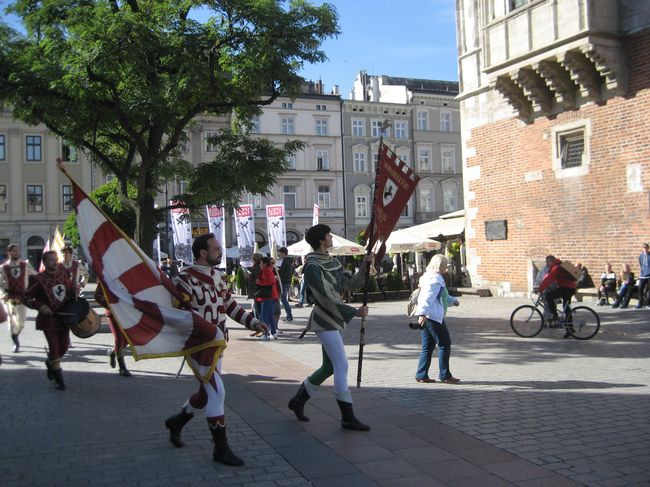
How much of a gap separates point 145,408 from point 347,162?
4805cm

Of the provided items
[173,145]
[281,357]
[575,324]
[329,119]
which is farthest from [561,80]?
[329,119]

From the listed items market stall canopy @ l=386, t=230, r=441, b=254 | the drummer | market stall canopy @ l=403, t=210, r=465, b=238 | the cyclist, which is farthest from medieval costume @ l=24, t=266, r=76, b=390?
market stall canopy @ l=403, t=210, r=465, b=238

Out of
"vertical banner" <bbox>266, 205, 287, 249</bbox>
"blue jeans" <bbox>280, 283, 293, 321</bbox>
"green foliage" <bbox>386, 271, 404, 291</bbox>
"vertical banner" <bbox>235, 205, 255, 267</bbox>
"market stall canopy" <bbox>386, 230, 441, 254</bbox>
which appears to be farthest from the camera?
"vertical banner" <bbox>266, 205, 287, 249</bbox>

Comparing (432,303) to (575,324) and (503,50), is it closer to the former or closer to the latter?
(575,324)

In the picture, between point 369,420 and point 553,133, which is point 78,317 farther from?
point 553,133

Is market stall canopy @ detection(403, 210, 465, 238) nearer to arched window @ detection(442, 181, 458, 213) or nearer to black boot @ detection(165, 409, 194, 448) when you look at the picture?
black boot @ detection(165, 409, 194, 448)

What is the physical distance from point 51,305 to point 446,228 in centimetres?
Answer: 1799

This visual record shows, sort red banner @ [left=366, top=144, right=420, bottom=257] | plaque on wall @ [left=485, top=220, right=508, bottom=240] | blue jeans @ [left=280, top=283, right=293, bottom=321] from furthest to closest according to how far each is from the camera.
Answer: plaque on wall @ [left=485, top=220, right=508, bottom=240], blue jeans @ [left=280, top=283, right=293, bottom=321], red banner @ [left=366, top=144, right=420, bottom=257]

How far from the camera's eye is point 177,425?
5098 mm

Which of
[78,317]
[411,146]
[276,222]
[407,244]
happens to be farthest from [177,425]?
[411,146]

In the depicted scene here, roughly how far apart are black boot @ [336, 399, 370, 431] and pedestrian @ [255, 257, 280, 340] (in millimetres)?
6659

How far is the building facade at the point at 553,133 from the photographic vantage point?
15383mm

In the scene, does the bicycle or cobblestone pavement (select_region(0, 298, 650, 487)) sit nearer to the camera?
cobblestone pavement (select_region(0, 298, 650, 487))

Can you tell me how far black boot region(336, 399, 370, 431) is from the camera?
5555mm
